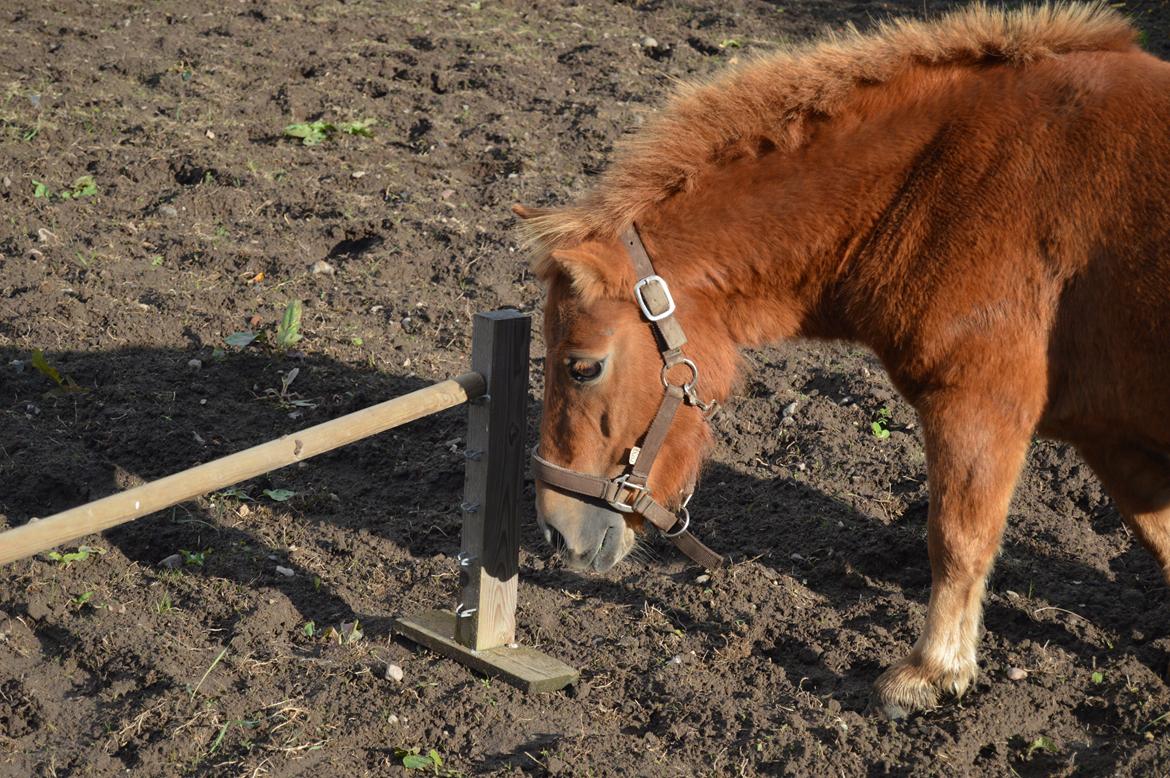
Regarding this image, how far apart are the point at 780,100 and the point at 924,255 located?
63 centimetres

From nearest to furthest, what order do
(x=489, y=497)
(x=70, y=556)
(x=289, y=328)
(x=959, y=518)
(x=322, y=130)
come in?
(x=959, y=518)
(x=489, y=497)
(x=70, y=556)
(x=289, y=328)
(x=322, y=130)

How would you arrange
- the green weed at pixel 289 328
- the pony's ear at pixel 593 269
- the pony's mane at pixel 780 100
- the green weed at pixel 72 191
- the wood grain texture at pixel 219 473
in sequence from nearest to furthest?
the wood grain texture at pixel 219 473 → the pony's ear at pixel 593 269 → the pony's mane at pixel 780 100 → the green weed at pixel 289 328 → the green weed at pixel 72 191

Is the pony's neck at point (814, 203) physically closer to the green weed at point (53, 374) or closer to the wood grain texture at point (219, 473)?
the wood grain texture at point (219, 473)

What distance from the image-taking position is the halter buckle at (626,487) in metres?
3.37

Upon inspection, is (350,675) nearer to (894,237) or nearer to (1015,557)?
(894,237)

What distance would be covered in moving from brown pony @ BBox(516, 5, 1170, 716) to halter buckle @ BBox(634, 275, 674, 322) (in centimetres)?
3

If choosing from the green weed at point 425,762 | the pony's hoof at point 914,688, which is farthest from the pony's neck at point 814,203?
the green weed at point 425,762

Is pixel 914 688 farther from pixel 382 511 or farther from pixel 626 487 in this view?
pixel 382 511

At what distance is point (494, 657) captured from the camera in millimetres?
3688

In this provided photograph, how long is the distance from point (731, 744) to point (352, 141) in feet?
16.0

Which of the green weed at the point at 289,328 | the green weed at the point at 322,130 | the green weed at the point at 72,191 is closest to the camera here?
the green weed at the point at 289,328

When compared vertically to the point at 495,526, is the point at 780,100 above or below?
above

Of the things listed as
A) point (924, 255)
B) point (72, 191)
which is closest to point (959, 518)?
point (924, 255)

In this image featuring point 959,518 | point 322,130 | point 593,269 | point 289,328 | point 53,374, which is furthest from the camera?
point 322,130
